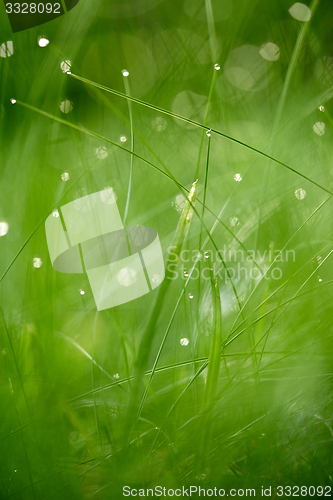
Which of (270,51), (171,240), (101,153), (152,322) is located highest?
(270,51)

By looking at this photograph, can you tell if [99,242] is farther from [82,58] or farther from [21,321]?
[82,58]

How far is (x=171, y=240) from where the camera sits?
0.48 m

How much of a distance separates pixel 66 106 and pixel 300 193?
13.6 inches

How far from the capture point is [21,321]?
49cm

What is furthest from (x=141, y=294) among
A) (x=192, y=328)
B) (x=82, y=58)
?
(x=82, y=58)

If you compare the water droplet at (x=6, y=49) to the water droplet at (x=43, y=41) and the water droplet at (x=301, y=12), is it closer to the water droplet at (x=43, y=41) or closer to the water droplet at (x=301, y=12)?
the water droplet at (x=43, y=41)

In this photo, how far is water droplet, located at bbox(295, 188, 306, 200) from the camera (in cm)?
50

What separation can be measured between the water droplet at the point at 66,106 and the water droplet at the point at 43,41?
82 mm

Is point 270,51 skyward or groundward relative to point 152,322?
skyward

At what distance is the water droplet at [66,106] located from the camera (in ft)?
1.62

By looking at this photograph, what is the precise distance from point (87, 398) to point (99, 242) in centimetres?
21

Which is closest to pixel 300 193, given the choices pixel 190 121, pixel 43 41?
pixel 190 121

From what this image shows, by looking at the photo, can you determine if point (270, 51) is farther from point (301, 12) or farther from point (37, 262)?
point (37, 262)

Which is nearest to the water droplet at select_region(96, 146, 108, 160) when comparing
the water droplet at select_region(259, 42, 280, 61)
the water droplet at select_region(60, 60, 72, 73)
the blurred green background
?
the blurred green background
